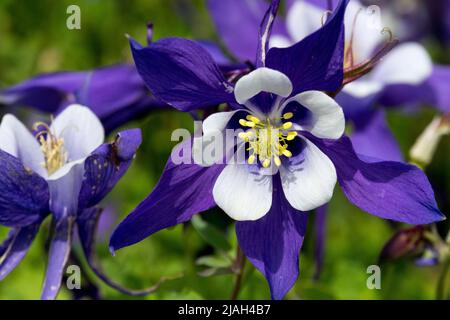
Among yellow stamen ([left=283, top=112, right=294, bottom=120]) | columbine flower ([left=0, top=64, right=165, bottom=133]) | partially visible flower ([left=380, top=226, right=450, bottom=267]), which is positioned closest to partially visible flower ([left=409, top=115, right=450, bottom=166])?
partially visible flower ([left=380, top=226, right=450, bottom=267])

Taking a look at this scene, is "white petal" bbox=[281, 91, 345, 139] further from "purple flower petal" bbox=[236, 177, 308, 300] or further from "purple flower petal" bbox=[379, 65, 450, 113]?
"purple flower petal" bbox=[379, 65, 450, 113]

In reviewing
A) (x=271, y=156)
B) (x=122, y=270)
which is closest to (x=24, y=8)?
(x=122, y=270)

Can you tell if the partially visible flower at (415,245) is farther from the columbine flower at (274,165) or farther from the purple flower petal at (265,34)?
the purple flower petal at (265,34)

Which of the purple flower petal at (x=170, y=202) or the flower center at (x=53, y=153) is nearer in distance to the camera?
the purple flower petal at (x=170, y=202)

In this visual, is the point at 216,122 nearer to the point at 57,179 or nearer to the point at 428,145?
the point at 57,179

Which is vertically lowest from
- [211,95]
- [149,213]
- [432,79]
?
[149,213]

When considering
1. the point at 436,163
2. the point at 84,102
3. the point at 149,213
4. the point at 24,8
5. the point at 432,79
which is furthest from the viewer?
the point at 436,163

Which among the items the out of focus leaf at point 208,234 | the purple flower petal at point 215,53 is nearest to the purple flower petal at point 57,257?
the out of focus leaf at point 208,234

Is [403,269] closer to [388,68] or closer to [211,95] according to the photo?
[388,68]
